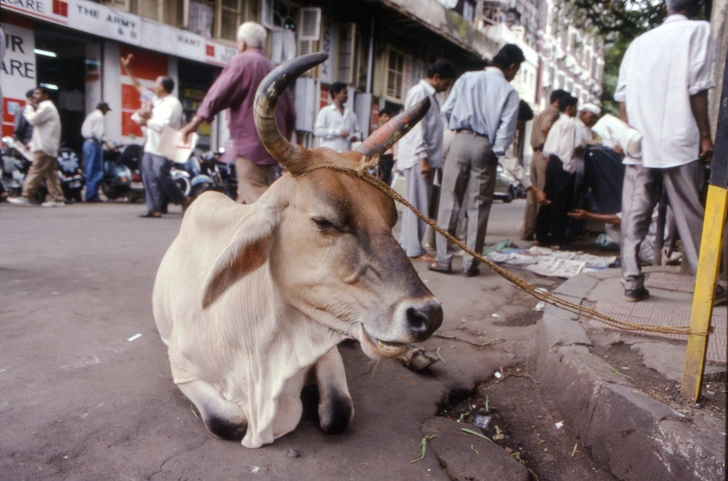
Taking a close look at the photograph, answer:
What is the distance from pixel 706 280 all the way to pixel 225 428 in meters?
1.92

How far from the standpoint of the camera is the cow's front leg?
228 cm

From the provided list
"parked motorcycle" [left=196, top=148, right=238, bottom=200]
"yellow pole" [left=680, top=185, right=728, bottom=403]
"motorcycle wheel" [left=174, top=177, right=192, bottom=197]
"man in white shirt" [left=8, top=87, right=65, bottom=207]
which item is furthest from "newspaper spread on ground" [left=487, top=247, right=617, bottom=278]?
"man in white shirt" [left=8, top=87, right=65, bottom=207]

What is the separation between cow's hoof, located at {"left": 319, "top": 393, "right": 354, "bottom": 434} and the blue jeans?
9.64m

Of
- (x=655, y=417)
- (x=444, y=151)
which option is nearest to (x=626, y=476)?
(x=655, y=417)

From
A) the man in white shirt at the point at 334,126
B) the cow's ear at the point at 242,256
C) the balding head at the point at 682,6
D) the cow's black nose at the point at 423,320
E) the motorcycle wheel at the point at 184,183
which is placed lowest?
the motorcycle wheel at the point at 184,183

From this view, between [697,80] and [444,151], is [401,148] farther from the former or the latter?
[697,80]

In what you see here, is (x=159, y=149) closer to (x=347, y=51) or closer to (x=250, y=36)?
(x=250, y=36)

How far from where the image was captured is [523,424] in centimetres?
268

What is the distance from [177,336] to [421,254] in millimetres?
3906

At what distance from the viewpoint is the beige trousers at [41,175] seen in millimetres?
8964

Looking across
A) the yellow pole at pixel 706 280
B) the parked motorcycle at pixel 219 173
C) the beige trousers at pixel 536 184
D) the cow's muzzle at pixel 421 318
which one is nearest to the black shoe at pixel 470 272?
the beige trousers at pixel 536 184

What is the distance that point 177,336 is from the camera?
2.36 meters

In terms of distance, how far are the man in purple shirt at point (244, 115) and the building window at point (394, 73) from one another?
56.8ft

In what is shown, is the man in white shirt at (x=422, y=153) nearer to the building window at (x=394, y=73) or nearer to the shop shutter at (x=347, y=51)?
the shop shutter at (x=347, y=51)
